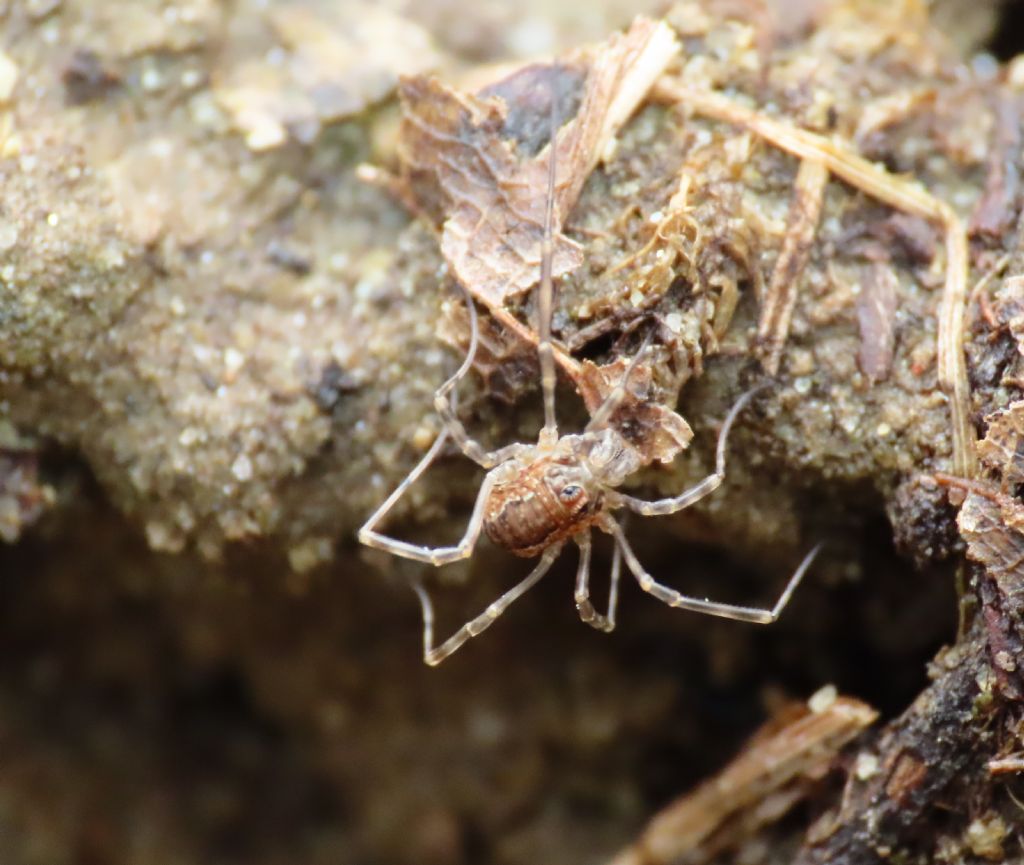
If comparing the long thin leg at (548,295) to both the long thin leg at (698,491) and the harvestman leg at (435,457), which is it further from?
the long thin leg at (698,491)

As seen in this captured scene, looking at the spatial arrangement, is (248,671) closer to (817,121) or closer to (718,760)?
(718,760)

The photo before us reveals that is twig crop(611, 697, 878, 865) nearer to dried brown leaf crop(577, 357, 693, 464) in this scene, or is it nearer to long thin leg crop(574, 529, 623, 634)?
long thin leg crop(574, 529, 623, 634)

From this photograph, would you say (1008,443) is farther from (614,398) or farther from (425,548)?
(425,548)

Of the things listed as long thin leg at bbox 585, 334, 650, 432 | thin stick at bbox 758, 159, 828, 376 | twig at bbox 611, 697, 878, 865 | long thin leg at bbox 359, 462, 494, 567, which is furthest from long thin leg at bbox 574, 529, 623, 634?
thin stick at bbox 758, 159, 828, 376

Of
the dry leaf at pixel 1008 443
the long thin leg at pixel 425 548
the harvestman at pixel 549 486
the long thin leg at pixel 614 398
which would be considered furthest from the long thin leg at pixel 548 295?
the dry leaf at pixel 1008 443

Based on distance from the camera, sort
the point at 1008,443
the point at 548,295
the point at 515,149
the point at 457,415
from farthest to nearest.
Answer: the point at 457,415 < the point at 515,149 < the point at 548,295 < the point at 1008,443

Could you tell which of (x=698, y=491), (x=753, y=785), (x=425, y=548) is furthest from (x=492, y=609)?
(x=753, y=785)

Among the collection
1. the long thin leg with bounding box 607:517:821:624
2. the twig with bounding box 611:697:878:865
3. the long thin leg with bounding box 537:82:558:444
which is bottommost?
the twig with bounding box 611:697:878:865

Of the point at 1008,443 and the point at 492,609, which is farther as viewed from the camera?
the point at 492,609
